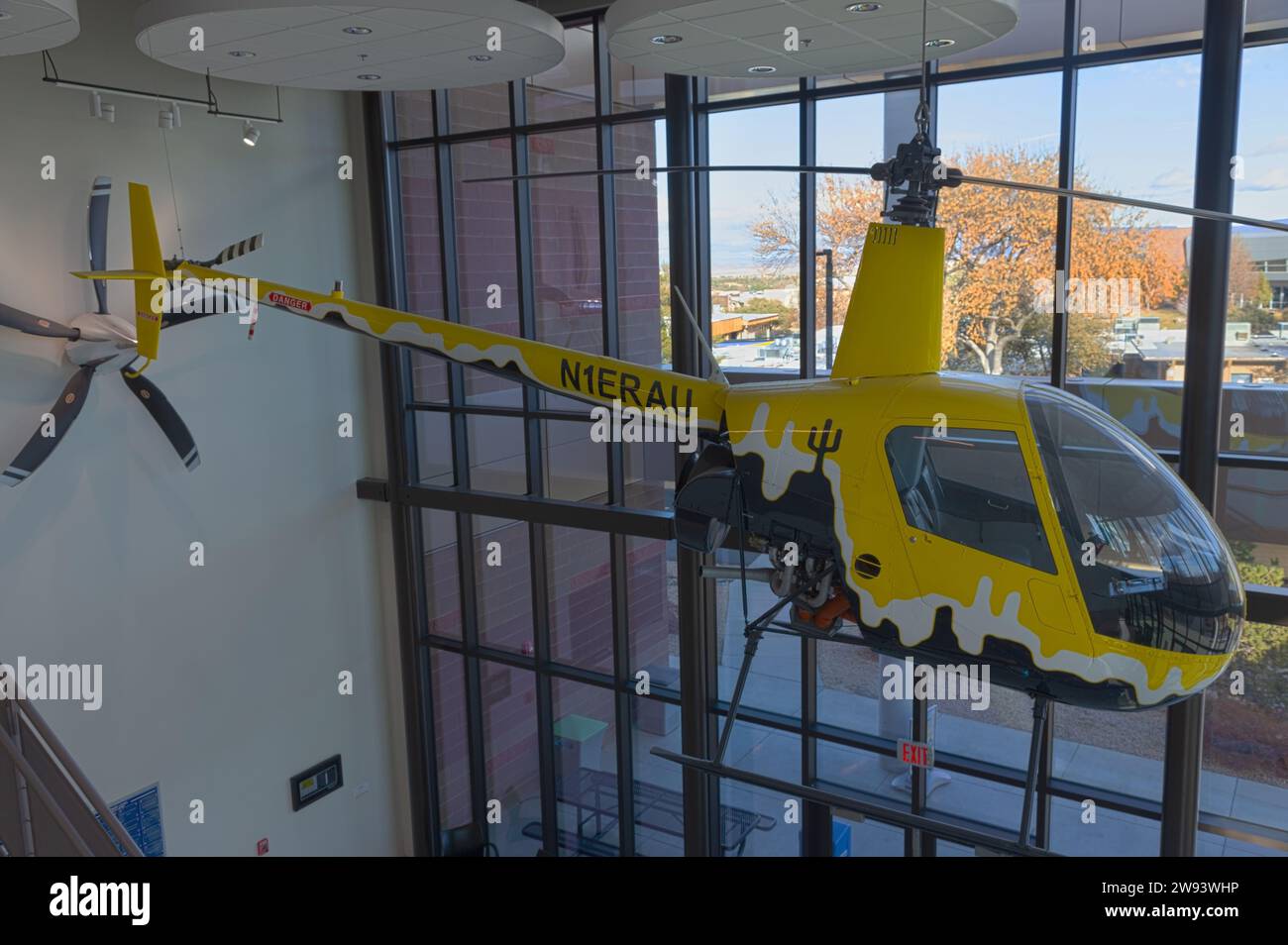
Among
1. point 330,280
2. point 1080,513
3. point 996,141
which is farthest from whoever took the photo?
point 330,280

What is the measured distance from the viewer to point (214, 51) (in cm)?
550

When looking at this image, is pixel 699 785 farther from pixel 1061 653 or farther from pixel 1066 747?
pixel 1061 653

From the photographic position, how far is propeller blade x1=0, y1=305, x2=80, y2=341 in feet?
22.0

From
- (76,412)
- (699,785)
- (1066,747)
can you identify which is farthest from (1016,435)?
(76,412)

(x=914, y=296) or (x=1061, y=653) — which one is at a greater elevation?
(x=914, y=296)

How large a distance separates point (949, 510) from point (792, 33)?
267 centimetres

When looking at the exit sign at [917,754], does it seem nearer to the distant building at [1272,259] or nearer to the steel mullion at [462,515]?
the distant building at [1272,259]

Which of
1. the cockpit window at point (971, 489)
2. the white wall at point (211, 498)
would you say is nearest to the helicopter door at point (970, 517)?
the cockpit window at point (971, 489)

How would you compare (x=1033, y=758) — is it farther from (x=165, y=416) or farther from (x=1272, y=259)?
(x=165, y=416)

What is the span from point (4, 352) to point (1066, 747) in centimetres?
764

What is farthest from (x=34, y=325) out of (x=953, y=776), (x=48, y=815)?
(x=953, y=776)

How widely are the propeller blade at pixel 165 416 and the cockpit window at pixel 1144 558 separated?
6.36 meters

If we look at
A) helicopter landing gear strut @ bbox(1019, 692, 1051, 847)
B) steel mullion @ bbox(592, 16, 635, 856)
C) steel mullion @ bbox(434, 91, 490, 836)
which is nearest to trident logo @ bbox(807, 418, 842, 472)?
A: helicopter landing gear strut @ bbox(1019, 692, 1051, 847)

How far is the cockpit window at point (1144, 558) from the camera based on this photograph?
12.8 ft
